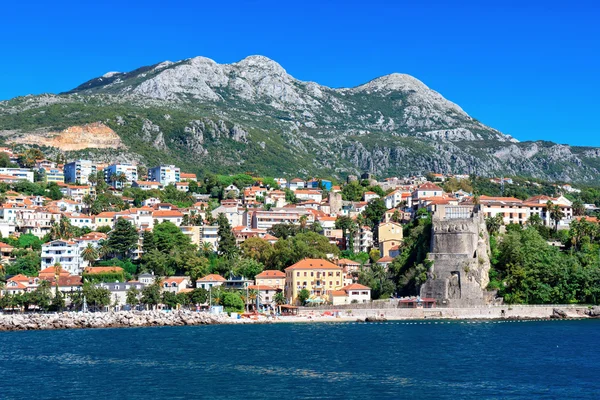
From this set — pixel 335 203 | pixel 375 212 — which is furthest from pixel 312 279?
pixel 335 203

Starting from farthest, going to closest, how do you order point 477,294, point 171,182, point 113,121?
1. point 113,121
2. point 171,182
3. point 477,294

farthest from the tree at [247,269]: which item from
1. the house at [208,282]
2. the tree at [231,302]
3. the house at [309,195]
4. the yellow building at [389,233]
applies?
the house at [309,195]

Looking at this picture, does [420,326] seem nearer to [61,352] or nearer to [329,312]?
[329,312]

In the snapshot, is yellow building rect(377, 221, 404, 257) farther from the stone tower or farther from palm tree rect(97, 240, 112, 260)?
palm tree rect(97, 240, 112, 260)

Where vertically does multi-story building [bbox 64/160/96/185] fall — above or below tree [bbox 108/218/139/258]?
above

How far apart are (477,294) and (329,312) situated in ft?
41.0

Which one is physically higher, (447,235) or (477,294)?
(447,235)

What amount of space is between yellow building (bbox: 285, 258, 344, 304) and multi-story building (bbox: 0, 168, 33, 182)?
177 ft

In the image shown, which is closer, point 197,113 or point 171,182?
point 171,182

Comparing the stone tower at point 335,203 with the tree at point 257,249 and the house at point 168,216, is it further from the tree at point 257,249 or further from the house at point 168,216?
the tree at point 257,249

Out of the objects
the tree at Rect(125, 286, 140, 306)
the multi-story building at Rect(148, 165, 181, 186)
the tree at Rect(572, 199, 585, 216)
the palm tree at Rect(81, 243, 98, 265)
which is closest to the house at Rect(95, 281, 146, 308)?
the tree at Rect(125, 286, 140, 306)

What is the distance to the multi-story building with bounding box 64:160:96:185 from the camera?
121 metres

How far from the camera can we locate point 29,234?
90.6m

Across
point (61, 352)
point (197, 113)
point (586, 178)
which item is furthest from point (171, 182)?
point (586, 178)
